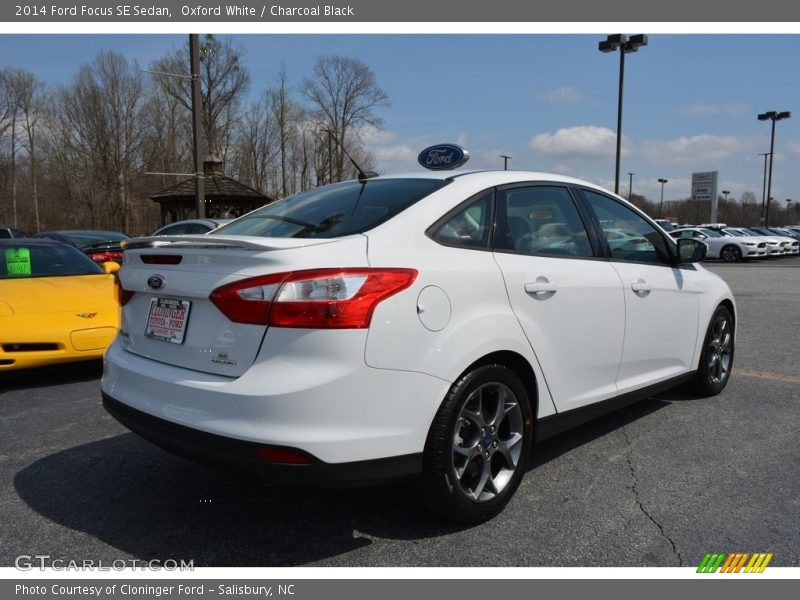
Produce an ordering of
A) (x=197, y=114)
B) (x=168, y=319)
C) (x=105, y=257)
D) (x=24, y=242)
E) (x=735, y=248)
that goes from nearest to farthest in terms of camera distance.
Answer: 1. (x=168, y=319)
2. (x=24, y=242)
3. (x=105, y=257)
4. (x=197, y=114)
5. (x=735, y=248)

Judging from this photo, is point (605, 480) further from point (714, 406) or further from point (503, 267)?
point (714, 406)

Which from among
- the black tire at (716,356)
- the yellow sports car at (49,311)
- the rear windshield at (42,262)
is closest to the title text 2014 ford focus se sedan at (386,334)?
the black tire at (716,356)

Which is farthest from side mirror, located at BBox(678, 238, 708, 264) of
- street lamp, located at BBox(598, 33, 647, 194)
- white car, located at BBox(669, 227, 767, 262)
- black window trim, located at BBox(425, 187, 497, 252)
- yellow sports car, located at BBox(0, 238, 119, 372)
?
white car, located at BBox(669, 227, 767, 262)

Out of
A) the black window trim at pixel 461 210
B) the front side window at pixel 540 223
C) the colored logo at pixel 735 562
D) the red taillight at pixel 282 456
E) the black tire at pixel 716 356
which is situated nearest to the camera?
the red taillight at pixel 282 456

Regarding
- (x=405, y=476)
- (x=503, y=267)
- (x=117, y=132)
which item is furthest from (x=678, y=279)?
(x=117, y=132)

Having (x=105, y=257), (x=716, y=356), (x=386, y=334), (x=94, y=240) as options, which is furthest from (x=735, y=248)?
(x=386, y=334)

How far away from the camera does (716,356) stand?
Answer: 4988 millimetres

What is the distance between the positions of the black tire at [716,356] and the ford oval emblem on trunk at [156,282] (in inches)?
151

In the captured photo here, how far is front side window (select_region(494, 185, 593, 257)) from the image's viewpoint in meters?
3.12

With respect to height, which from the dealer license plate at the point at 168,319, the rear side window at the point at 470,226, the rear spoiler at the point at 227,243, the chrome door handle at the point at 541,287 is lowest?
the dealer license plate at the point at 168,319

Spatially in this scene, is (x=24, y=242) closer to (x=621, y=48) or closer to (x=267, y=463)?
(x=267, y=463)

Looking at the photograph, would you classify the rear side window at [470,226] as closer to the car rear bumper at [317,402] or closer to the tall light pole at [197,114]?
the car rear bumper at [317,402]

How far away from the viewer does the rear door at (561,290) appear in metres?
3.02

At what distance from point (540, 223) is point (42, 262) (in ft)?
18.1
